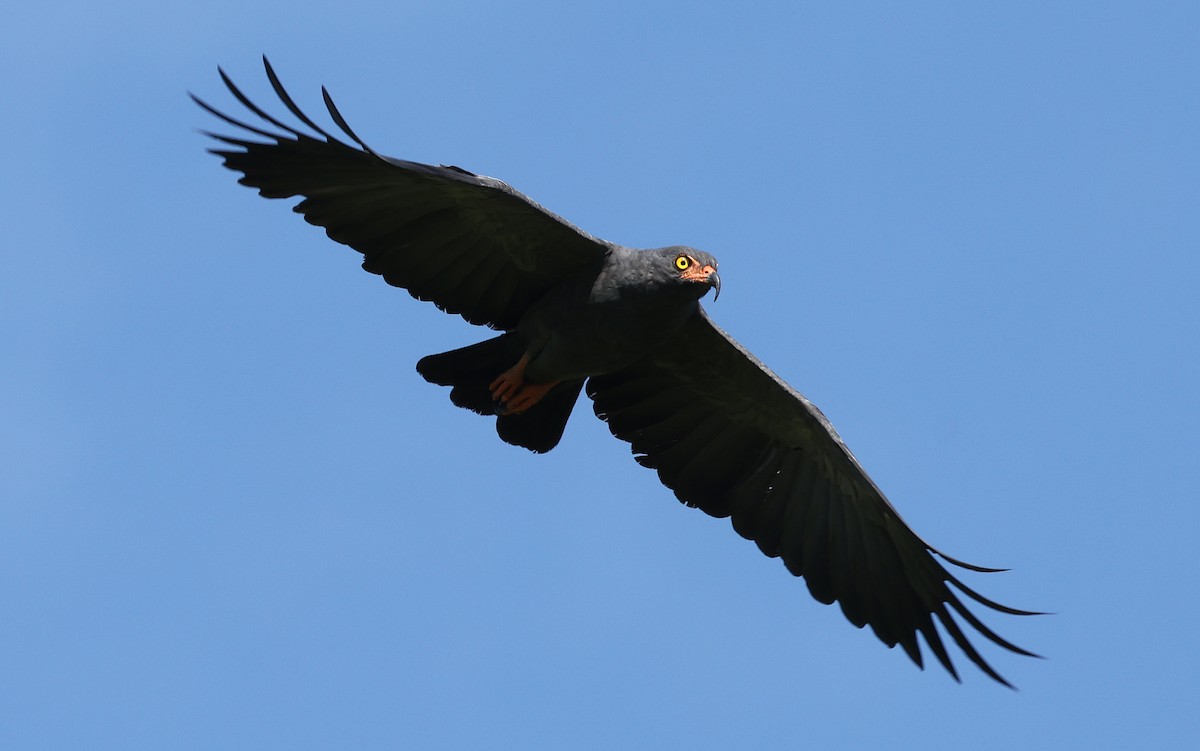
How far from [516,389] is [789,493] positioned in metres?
2.47

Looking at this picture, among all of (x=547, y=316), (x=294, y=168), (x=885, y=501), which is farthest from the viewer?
(x=885, y=501)

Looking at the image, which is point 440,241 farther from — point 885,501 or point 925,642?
point 925,642

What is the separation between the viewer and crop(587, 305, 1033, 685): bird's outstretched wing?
44.1 ft

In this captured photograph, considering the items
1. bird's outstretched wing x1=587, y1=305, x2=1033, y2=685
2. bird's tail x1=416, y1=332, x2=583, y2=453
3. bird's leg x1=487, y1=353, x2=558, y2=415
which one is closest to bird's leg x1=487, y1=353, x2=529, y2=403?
bird's leg x1=487, y1=353, x2=558, y2=415

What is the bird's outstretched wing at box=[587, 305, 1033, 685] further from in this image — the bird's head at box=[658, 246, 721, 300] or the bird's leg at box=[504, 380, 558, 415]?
the bird's head at box=[658, 246, 721, 300]

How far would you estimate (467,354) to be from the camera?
1264 centimetres

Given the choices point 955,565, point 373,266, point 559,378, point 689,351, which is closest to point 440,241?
point 373,266

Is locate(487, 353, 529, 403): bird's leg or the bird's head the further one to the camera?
locate(487, 353, 529, 403): bird's leg

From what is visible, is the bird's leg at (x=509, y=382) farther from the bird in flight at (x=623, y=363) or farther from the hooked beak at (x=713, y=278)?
the hooked beak at (x=713, y=278)

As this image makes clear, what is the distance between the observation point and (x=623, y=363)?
41.0ft

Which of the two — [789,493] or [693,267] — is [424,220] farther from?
[789,493]

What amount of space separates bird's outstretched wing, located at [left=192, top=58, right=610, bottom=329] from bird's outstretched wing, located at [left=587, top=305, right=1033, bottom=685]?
1.35 metres

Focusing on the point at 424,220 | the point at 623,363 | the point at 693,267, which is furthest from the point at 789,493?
the point at 424,220

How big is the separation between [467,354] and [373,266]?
1024mm
